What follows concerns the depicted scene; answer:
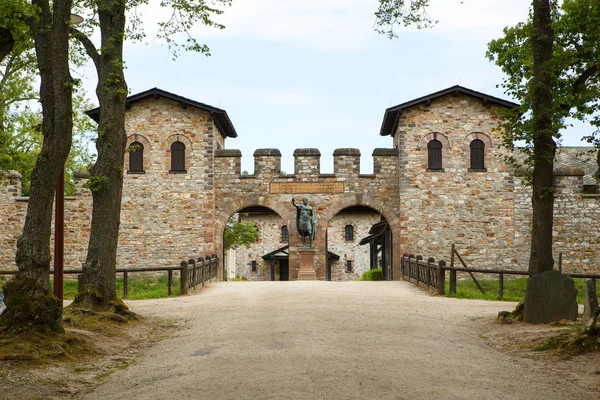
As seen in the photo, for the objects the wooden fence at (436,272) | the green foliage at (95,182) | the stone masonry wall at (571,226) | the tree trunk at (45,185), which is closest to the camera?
the tree trunk at (45,185)

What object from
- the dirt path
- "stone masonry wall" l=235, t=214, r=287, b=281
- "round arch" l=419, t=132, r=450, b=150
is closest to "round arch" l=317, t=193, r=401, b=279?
"round arch" l=419, t=132, r=450, b=150

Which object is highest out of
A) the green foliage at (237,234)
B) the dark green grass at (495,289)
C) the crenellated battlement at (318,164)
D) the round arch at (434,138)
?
the round arch at (434,138)

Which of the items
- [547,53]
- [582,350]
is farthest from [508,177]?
[582,350]

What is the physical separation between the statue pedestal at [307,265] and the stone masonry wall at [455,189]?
3.02 metres

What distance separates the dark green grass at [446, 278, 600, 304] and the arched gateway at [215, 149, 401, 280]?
3560 mm

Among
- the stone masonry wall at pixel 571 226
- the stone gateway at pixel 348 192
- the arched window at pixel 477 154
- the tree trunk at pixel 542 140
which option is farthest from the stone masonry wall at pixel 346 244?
the tree trunk at pixel 542 140

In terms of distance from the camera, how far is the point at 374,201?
972 inches

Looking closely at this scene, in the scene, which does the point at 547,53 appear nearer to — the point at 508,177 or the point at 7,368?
the point at 7,368

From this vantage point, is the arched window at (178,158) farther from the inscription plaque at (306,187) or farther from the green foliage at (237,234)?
Result: the green foliage at (237,234)

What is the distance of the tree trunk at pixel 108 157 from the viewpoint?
39.2 feet

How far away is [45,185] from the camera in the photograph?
28.6 feet

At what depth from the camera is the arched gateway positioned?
2469 cm

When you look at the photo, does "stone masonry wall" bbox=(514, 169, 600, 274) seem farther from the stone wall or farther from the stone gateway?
the stone wall

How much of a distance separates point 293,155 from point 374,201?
3.14 meters
